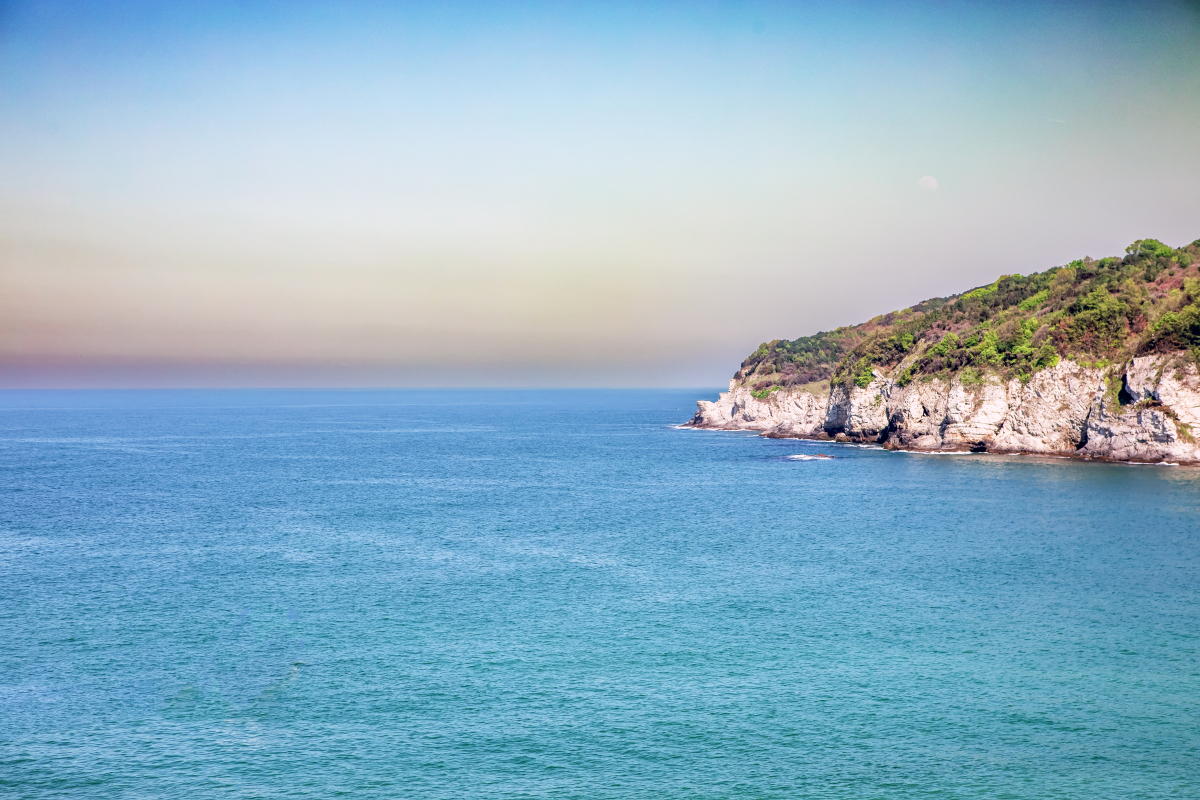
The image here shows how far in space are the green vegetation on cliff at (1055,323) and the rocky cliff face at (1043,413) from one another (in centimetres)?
193

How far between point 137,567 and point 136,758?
25.1 meters

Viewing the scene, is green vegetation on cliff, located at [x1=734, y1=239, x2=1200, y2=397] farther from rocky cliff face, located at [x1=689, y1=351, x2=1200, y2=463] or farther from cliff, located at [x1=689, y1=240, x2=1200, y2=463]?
rocky cliff face, located at [x1=689, y1=351, x2=1200, y2=463]

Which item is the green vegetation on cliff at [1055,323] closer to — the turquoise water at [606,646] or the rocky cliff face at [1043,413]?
the rocky cliff face at [1043,413]

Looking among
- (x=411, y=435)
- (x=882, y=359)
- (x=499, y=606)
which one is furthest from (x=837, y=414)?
(x=499, y=606)

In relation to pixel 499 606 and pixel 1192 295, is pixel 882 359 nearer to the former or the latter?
pixel 1192 295

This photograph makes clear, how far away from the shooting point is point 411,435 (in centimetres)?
15388

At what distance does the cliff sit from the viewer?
81.1m

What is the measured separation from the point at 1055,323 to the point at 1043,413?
494 inches

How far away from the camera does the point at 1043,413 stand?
92312 mm

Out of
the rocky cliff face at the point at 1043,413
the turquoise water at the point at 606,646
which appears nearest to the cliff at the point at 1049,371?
the rocky cliff face at the point at 1043,413

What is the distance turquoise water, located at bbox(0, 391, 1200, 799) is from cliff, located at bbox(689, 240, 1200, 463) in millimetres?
17044

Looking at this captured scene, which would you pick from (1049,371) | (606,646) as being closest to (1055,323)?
(1049,371)

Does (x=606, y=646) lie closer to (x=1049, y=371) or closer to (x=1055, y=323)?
(x=1049, y=371)

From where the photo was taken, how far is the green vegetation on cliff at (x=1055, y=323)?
88.2 metres
